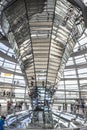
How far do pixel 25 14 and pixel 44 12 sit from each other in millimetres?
1650

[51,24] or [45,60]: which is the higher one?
[51,24]

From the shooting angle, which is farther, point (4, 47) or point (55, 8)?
point (4, 47)

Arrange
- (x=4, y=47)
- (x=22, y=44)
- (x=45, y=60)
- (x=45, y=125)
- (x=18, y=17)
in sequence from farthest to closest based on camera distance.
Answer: (x=4, y=47) → (x=45, y=60) → (x=22, y=44) → (x=18, y=17) → (x=45, y=125)

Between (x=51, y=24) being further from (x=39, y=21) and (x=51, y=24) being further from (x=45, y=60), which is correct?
(x=45, y=60)

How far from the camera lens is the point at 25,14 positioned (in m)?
23.0

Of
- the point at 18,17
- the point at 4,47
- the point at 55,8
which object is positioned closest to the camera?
the point at 55,8

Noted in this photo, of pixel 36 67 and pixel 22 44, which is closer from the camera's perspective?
pixel 22 44

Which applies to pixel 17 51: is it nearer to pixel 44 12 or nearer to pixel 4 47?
pixel 44 12

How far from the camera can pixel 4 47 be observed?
4538 centimetres

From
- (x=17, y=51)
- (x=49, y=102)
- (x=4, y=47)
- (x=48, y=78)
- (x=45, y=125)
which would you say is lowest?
(x=45, y=125)

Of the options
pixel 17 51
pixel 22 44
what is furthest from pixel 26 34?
pixel 17 51

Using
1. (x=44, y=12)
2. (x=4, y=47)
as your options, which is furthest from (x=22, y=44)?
(x=4, y=47)

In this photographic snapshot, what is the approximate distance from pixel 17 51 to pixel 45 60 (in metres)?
3.26

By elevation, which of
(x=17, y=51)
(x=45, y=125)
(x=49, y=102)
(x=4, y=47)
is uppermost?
(x=4, y=47)
